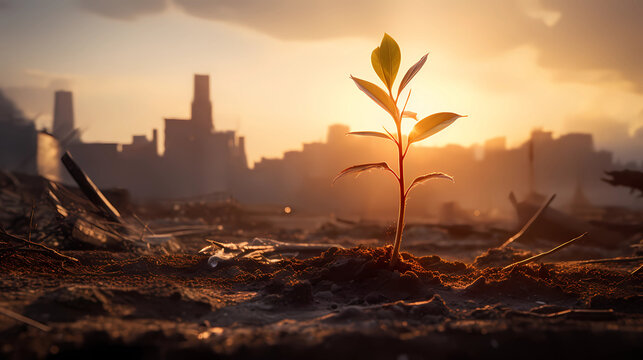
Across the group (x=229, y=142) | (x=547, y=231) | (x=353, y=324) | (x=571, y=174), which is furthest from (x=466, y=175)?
(x=353, y=324)

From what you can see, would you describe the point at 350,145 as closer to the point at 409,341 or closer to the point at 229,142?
the point at 229,142

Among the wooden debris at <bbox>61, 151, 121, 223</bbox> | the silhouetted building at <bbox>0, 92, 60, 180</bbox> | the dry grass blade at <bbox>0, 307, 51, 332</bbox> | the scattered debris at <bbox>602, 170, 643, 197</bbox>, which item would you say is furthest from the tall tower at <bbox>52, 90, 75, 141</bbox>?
the dry grass blade at <bbox>0, 307, 51, 332</bbox>

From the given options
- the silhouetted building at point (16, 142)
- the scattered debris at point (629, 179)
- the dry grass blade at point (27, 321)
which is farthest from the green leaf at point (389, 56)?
the silhouetted building at point (16, 142)

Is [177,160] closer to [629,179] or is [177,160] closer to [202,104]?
[202,104]

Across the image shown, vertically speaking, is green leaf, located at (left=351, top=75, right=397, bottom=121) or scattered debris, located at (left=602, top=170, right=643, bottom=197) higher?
green leaf, located at (left=351, top=75, right=397, bottom=121)

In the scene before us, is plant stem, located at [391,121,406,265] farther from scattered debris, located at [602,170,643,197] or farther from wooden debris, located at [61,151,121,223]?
scattered debris, located at [602,170,643,197]

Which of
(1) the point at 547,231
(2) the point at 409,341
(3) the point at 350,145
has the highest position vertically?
(3) the point at 350,145
